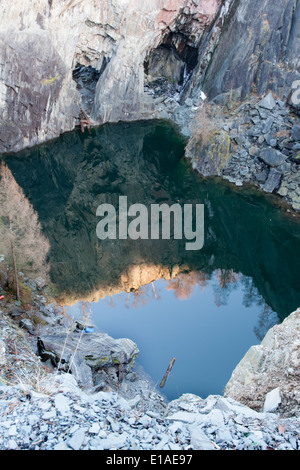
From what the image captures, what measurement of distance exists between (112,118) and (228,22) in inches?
534

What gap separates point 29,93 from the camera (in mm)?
30547

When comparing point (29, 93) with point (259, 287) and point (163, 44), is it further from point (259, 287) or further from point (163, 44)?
point (259, 287)

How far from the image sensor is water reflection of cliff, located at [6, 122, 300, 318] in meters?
19.6

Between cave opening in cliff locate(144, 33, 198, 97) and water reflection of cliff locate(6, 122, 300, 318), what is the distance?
1055cm

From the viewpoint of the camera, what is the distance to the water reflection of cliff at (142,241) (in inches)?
770

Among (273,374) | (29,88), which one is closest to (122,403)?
(273,374)

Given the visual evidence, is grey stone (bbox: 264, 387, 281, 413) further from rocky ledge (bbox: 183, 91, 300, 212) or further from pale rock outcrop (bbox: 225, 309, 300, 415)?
rocky ledge (bbox: 183, 91, 300, 212)

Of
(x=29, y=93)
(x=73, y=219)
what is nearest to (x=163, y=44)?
(x=29, y=93)

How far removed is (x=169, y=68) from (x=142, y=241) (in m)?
28.5

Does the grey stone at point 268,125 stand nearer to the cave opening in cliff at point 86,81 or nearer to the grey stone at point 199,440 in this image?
the cave opening in cliff at point 86,81

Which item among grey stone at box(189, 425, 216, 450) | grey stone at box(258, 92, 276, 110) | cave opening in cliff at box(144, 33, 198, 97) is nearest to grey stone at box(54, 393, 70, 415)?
grey stone at box(189, 425, 216, 450)

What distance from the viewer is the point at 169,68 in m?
43.2

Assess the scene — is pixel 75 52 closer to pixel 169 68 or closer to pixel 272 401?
pixel 169 68

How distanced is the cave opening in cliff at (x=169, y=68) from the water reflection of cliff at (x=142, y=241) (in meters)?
10.6
